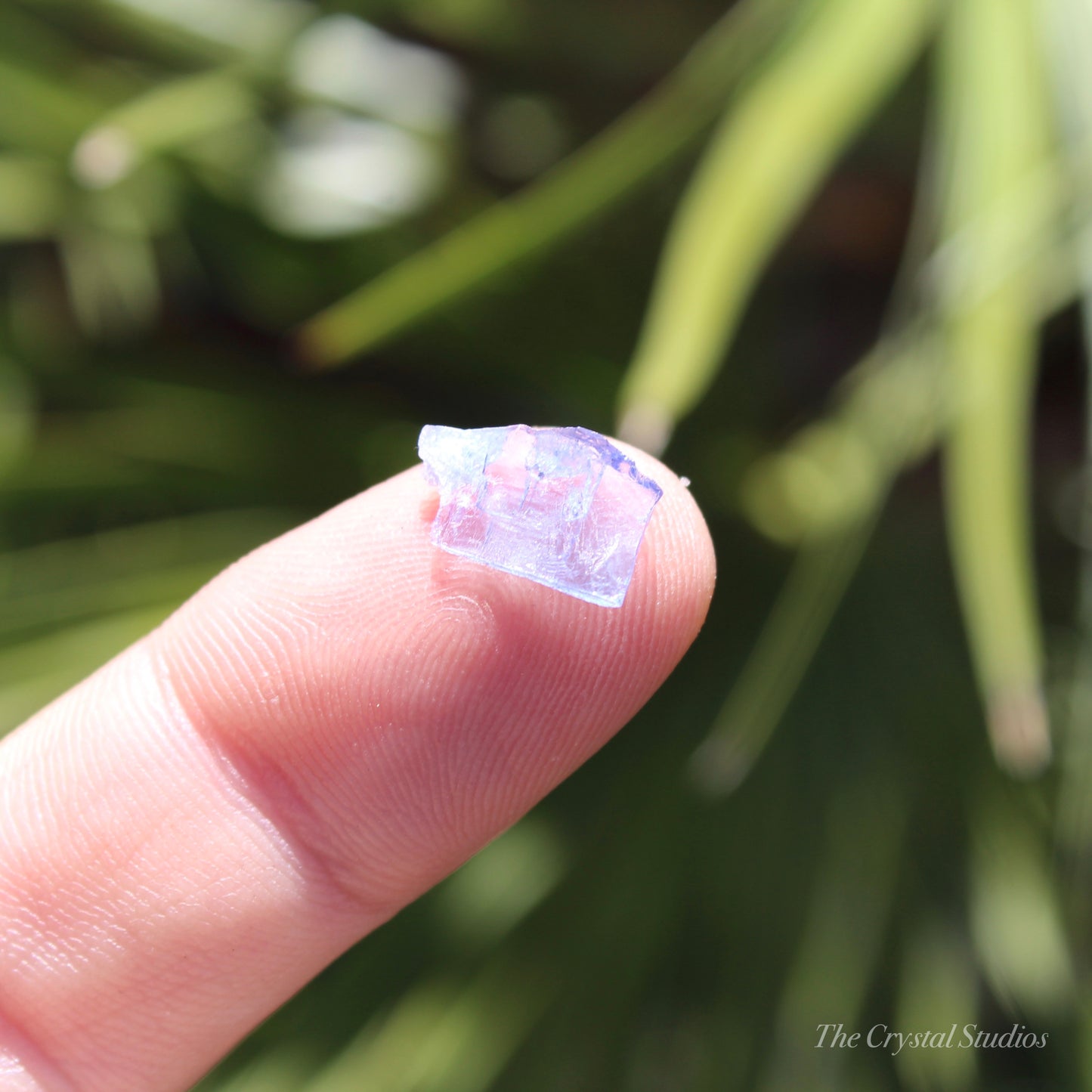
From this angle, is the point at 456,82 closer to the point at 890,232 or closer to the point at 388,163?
the point at 388,163

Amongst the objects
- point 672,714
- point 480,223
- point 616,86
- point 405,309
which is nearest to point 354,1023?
point 672,714

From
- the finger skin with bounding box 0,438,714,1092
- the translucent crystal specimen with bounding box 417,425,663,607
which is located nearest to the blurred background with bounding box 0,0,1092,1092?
the translucent crystal specimen with bounding box 417,425,663,607

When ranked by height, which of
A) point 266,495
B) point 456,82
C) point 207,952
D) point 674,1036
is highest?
point 456,82

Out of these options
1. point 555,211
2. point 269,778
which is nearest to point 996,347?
point 555,211

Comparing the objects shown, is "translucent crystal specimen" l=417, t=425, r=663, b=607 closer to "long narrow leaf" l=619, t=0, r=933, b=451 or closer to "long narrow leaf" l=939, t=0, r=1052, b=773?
"long narrow leaf" l=619, t=0, r=933, b=451

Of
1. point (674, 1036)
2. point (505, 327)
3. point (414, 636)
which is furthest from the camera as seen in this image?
point (505, 327)

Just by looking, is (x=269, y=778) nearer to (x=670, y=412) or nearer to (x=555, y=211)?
(x=670, y=412)
